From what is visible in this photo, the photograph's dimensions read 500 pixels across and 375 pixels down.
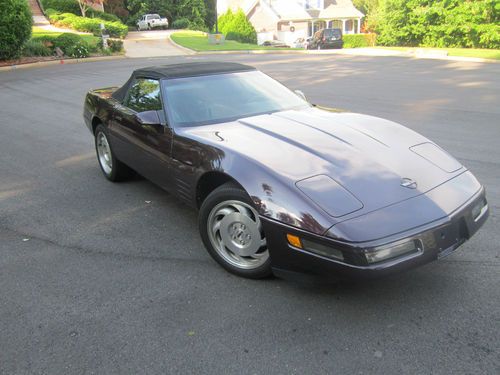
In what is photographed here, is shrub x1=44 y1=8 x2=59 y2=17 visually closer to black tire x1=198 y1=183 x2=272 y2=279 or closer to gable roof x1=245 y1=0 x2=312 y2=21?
gable roof x1=245 y1=0 x2=312 y2=21

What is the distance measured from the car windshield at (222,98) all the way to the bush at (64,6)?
Answer: 41.6 metres

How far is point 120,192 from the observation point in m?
5.08

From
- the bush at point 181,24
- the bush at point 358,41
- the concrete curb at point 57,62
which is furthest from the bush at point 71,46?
the bush at point 181,24

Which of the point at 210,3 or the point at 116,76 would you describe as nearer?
the point at 116,76

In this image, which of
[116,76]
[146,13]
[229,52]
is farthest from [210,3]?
[116,76]

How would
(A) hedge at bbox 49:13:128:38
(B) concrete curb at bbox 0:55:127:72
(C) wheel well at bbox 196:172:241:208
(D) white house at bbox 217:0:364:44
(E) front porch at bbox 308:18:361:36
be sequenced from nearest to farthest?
(C) wheel well at bbox 196:172:241:208
(B) concrete curb at bbox 0:55:127:72
(A) hedge at bbox 49:13:128:38
(D) white house at bbox 217:0:364:44
(E) front porch at bbox 308:18:361:36

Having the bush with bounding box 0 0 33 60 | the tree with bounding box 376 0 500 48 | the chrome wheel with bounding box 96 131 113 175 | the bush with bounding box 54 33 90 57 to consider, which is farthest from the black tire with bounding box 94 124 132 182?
the tree with bounding box 376 0 500 48

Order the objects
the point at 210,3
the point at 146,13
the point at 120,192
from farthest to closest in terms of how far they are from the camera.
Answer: the point at 210,3, the point at 146,13, the point at 120,192

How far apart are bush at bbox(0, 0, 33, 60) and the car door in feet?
53.5

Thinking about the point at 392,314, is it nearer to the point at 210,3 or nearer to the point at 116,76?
the point at 116,76

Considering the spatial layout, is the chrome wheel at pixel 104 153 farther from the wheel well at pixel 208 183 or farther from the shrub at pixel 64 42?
the shrub at pixel 64 42

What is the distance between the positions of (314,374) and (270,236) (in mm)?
847

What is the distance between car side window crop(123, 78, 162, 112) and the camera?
4316 mm

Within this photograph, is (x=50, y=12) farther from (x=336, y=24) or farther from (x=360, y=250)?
(x=360, y=250)
